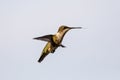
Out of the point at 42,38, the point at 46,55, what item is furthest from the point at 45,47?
the point at 42,38

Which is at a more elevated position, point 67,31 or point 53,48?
point 67,31

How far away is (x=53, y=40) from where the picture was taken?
13.0 metres

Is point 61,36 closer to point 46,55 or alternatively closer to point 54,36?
point 54,36

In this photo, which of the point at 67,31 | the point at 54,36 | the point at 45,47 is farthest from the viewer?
the point at 45,47

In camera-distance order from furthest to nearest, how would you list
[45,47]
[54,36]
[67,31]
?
[45,47] → [54,36] → [67,31]

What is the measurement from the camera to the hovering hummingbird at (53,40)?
40.9 feet

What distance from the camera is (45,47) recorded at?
1420 centimetres

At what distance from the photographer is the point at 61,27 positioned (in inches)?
493

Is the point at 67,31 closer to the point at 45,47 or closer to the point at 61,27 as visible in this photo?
the point at 61,27

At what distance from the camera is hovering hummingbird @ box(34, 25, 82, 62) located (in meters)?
12.5

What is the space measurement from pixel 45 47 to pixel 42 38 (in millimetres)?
1436

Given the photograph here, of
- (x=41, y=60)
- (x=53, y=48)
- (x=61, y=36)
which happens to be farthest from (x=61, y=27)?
(x=41, y=60)

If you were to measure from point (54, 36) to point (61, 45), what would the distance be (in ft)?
1.79

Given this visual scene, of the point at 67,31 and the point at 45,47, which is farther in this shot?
the point at 45,47
